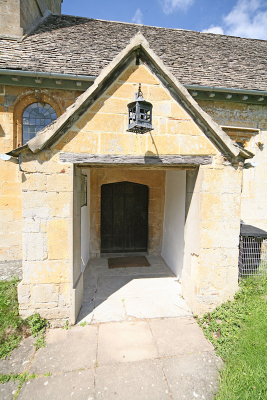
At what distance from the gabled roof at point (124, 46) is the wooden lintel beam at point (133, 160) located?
3278 millimetres

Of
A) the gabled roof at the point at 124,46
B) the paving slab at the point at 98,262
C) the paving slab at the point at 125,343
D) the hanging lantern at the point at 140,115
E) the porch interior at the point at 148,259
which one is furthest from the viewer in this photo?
the paving slab at the point at 98,262

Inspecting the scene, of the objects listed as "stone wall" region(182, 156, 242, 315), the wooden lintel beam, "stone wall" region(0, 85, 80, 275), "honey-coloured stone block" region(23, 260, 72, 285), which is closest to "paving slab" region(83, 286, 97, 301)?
"honey-coloured stone block" region(23, 260, 72, 285)

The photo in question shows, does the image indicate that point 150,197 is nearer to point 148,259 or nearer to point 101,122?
point 148,259

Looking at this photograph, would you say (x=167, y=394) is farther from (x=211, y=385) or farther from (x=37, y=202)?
(x=37, y=202)

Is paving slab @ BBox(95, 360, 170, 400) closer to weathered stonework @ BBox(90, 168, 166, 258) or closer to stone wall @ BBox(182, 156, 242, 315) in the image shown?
stone wall @ BBox(182, 156, 242, 315)

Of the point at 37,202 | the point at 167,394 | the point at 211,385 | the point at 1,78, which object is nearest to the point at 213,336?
→ the point at 211,385

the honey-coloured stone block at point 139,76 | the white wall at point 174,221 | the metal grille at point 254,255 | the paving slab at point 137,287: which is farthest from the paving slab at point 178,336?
the honey-coloured stone block at point 139,76

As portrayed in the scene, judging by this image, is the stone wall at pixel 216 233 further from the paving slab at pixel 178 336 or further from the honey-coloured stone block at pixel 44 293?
the honey-coloured stone block at pixel 44 293

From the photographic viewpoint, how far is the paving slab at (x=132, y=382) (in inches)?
96.8

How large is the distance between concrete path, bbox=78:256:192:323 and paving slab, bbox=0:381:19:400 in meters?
1.26

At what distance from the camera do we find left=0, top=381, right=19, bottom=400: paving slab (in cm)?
244

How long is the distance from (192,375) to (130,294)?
2.10 meters

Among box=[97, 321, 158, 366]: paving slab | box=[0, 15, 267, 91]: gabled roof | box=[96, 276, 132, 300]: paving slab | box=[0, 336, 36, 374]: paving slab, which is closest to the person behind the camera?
box=[0, 336, 36, 374]: paving slab

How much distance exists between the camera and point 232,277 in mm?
3879
